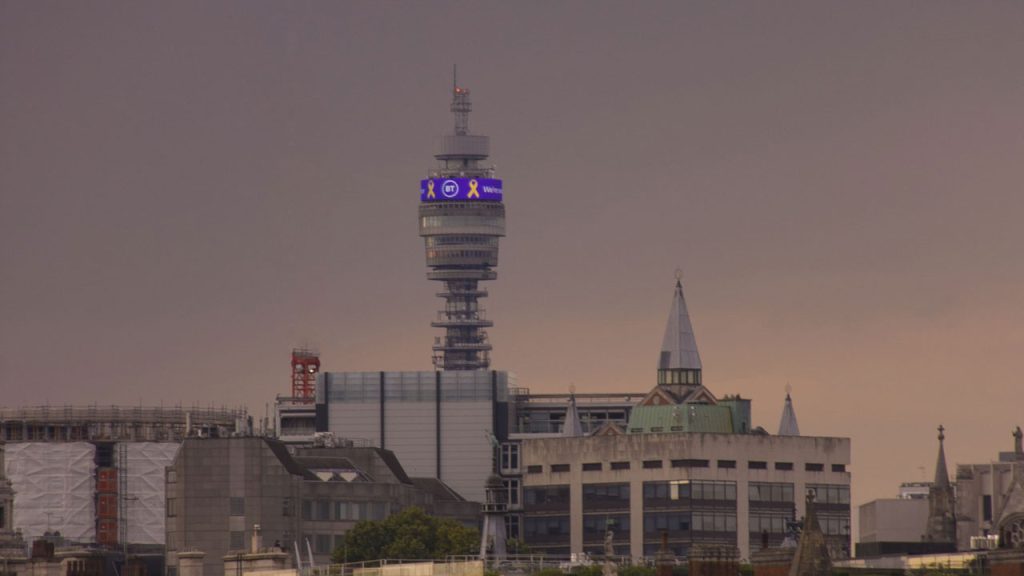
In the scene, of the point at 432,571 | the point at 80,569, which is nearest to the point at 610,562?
the point at 432,571

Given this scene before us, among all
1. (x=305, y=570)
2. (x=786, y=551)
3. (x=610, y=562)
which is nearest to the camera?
(x=786, y=551)

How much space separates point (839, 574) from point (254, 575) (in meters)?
33.5

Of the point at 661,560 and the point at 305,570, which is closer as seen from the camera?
the point at 661,560

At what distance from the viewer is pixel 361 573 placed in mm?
183750

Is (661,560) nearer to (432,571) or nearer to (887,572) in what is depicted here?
(432,571)

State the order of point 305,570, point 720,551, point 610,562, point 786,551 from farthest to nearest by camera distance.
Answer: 1. point 305,570
2. point 610,562
3. point 720,551
4. point 786,551

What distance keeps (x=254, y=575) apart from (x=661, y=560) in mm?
33790

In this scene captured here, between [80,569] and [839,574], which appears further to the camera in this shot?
[80,569]

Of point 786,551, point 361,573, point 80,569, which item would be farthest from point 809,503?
point 80,569

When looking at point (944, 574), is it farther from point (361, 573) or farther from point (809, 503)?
point (809, 503)

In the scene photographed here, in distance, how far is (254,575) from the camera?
189625 mm

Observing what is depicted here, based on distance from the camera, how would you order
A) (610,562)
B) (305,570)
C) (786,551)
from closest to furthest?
1. (786,551)
2. (610,562)
3. (305,570)

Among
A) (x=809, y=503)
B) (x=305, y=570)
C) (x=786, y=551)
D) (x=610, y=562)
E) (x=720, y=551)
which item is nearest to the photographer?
(x=809, y=503)

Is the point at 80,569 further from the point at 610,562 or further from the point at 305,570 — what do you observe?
the point at 610,562
